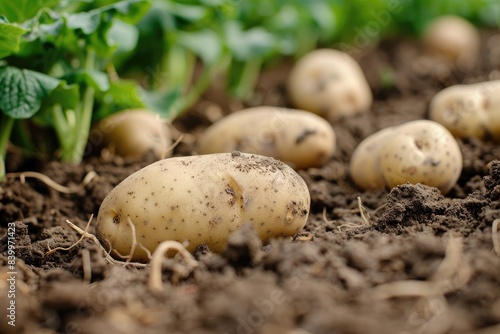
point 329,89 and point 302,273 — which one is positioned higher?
point 302,273

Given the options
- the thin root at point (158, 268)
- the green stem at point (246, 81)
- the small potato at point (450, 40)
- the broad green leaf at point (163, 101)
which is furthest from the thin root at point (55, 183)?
the small potato at point (450, 40)

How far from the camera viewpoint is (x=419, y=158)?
7.52 ft

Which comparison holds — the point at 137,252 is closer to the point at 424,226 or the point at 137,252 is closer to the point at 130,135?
the point at 424,226

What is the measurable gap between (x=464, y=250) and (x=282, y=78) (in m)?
2.81

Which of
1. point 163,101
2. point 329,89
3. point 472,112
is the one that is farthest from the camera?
point 329,89

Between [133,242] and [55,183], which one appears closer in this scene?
[133,242]

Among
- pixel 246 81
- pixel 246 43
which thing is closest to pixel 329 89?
pixel 246 43

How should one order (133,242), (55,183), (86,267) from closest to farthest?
(86,267)
(133,242)
(55,183)

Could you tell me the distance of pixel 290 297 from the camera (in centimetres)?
138

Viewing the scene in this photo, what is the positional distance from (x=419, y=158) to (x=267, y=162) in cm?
60

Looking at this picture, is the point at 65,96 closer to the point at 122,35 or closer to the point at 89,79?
the point at 89,79

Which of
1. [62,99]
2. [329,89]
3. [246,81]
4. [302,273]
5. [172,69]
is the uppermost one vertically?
[302,273]

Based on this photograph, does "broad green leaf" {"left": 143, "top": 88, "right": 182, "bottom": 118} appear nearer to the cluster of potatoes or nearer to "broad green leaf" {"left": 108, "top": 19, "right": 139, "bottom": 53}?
the cluster of potatoes

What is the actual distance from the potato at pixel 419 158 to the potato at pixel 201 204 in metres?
0.49
